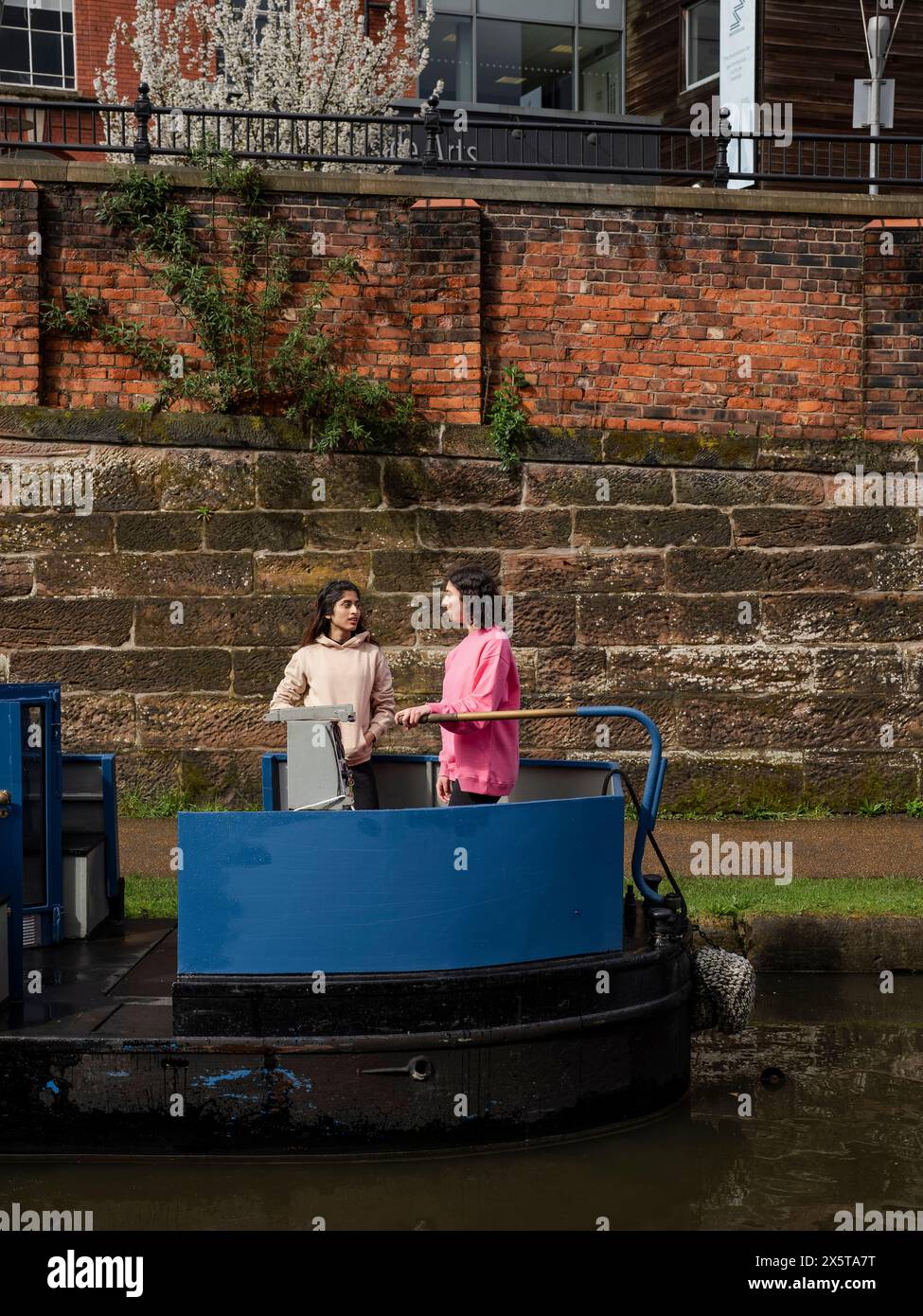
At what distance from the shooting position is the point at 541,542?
1089 centimetres

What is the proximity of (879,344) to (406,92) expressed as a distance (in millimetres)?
11906

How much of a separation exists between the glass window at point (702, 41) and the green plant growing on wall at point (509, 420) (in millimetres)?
12747

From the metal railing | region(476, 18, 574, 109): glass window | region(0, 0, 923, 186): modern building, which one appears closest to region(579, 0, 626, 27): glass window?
region(0, 0, 923, 186): modern building

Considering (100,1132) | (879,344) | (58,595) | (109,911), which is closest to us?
(100,1132)

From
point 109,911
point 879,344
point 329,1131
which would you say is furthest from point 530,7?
point 329,1131

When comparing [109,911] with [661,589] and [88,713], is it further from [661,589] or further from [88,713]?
[661,589]

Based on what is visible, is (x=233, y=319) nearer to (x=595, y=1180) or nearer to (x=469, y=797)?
(x=469, y=797)

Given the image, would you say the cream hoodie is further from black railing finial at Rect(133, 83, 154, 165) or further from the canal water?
black railing finial at Rect(133, 83, 154, 165)

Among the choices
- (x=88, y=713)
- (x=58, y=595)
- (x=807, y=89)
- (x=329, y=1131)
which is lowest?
(x=329, y=1131)

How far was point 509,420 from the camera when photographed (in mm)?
10773

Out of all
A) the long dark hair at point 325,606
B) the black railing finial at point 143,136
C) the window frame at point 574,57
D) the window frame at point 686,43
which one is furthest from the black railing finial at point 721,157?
the window frame at point 686,43

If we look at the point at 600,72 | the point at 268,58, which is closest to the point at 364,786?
the point at 268,58

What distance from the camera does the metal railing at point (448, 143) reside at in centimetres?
1101

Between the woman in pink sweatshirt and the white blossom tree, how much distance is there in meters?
11.6
